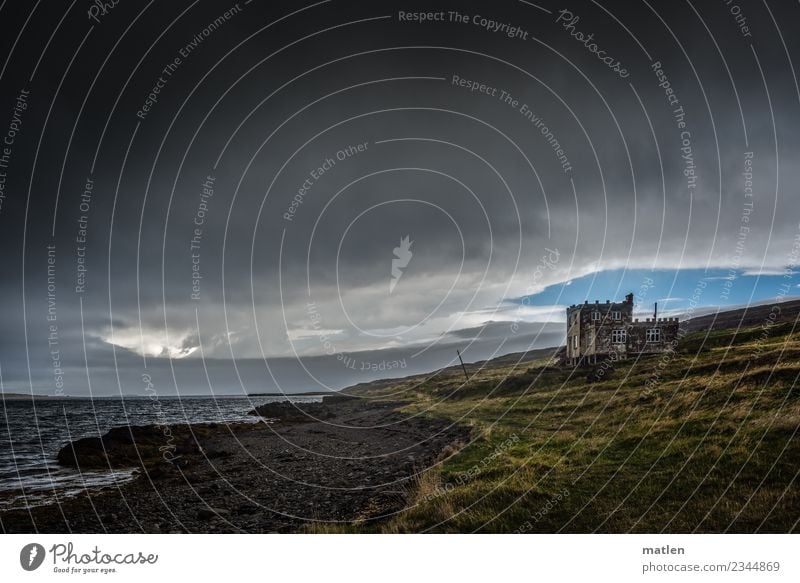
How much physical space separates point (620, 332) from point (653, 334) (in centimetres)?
409

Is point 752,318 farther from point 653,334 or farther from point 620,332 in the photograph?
point 620,332

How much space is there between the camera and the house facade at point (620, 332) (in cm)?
5625

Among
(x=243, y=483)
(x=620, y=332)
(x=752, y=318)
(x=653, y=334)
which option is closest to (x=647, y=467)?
(x=243, y=483)

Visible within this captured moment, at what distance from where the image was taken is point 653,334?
184 feet

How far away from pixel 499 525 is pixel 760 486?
22.8 ft

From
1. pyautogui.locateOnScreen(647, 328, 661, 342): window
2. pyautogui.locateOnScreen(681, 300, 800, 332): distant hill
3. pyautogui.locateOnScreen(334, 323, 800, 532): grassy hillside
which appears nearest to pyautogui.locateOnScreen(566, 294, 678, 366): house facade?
pyautogui.locateOnScreen(647, 328, 661, 342): window

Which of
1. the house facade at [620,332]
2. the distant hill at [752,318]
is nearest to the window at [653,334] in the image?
the house facade at [620,332]

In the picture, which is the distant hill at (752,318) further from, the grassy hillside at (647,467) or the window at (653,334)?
the grassy hillside at (647,467)

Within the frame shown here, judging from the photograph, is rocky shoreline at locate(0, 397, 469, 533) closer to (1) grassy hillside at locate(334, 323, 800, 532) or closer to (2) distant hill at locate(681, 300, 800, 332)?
(1) grassy hillside at locate(334, 323, 800, 532)

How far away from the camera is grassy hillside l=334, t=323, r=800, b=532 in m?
11.3

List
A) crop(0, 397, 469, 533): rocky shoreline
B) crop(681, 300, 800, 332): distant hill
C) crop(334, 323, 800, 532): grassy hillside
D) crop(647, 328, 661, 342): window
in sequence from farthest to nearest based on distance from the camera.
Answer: crop(681, 300, 800, 332): distant hill, crop(647, 328, 661, 342): window, crop(0, 397, 469, 533): rocky shoreline, crop(334, 323, 800, 532): grassy hillside

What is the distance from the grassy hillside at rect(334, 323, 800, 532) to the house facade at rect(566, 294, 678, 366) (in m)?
26.2

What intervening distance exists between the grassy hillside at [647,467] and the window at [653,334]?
2628cm
